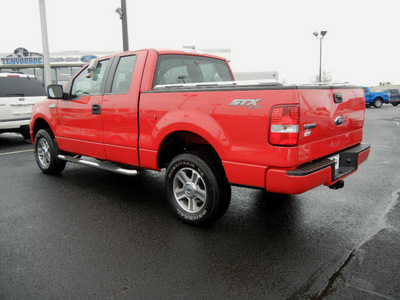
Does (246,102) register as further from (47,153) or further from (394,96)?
(394,96)

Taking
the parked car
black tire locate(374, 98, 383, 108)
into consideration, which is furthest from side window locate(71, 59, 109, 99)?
the parked car

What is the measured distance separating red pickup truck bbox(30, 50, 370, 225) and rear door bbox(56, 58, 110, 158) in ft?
0.05

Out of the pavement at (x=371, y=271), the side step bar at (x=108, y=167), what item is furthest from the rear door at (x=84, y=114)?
the pavement at (x=371, y=271)

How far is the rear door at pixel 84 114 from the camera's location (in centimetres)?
478

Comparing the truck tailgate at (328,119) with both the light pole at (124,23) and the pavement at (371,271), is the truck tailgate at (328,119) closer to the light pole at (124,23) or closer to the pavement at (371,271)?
the pavement at (371,271)

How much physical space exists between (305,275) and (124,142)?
266 centimetres

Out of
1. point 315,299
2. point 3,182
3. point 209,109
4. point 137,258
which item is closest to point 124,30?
point 3,182

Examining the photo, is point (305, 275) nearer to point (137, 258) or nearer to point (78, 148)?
point (137, 258)

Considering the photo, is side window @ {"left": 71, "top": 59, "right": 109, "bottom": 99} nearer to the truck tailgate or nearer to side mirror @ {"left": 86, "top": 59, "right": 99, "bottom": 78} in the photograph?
side mirror @ {"left": 86, "top": 59, "right": 99, "bottom": 78}

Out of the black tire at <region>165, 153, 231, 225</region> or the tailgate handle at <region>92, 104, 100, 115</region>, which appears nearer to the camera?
the black tire at <region>165, 153, 231, 225</region>

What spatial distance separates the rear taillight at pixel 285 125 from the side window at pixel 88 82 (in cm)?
281

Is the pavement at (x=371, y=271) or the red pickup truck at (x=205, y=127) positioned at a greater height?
the red pickup truck at (x=205, y=127)

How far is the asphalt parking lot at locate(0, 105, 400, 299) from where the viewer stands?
2.61 metres

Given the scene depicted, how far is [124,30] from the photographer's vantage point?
39.0 ft
